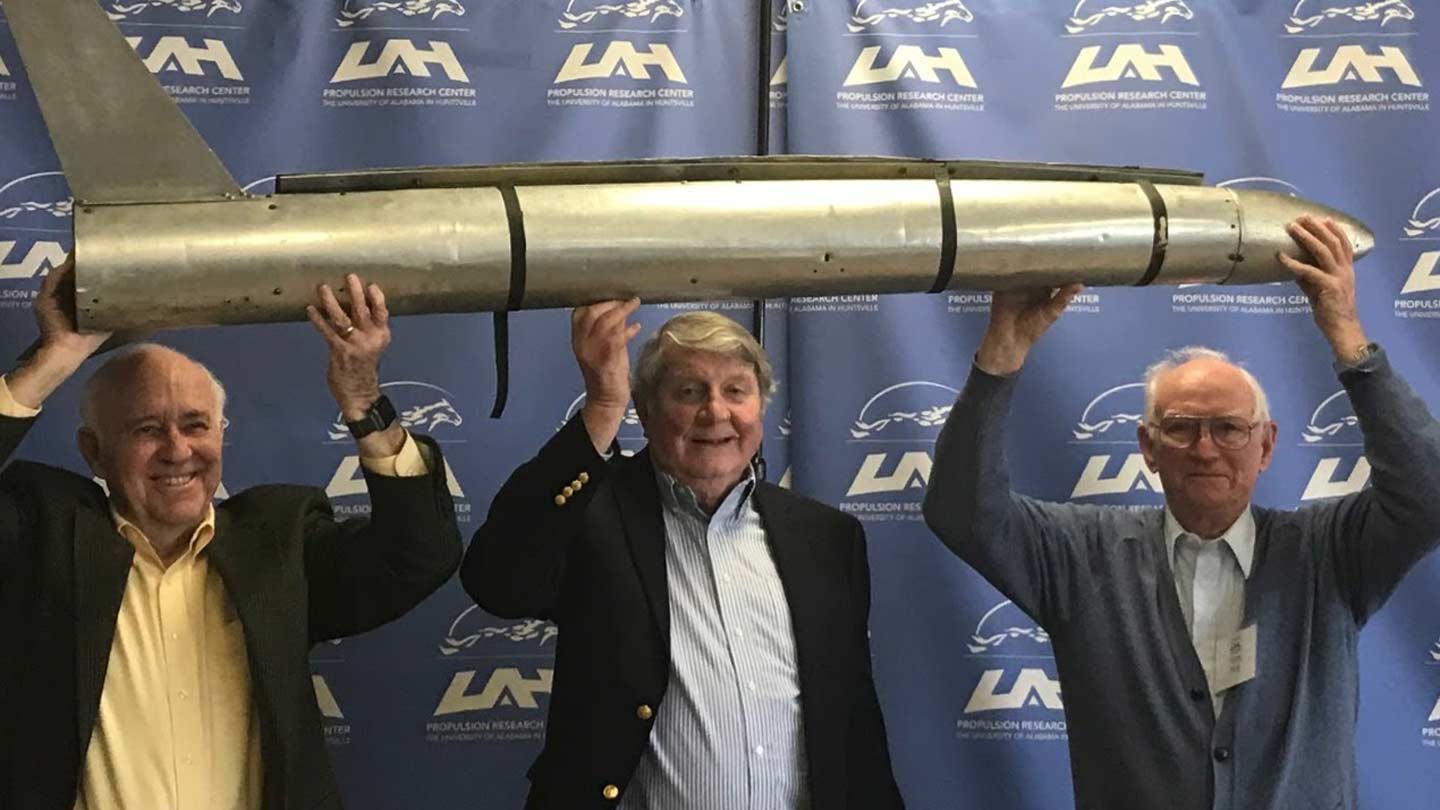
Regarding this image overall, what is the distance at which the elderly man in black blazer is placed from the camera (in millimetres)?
2324

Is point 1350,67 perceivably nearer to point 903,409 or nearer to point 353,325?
point 903,409

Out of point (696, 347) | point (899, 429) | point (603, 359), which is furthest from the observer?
point (899, 429)

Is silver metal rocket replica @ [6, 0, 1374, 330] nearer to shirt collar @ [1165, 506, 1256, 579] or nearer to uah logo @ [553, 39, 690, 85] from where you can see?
shirt collar @ [1165, 506, 1256, 579]

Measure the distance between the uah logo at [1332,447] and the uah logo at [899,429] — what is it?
0.87m

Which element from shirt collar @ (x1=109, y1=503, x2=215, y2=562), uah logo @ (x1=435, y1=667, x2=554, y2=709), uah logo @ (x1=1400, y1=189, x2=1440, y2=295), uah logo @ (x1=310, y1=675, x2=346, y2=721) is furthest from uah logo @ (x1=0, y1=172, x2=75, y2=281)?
uah logo @ (x1=1400, y1=189, x2=1440, y2=295)

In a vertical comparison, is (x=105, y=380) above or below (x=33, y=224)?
below

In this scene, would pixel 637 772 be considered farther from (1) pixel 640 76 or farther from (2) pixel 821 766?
(1) pixel 640 76

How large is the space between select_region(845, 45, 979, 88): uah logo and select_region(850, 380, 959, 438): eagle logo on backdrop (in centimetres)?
72

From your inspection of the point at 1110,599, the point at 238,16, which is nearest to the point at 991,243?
the point at 1110,599

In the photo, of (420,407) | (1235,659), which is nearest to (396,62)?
(420,407)

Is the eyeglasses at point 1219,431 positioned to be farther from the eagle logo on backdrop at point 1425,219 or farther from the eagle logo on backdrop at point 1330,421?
the eagle logo on backdrop at point 1425,219

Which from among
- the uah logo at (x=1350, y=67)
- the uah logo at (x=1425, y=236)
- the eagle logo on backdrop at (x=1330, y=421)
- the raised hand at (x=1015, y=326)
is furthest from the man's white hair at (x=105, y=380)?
the uah logo at (x=1425, y=236)

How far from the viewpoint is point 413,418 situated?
318cm

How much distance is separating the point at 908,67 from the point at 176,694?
211cm
